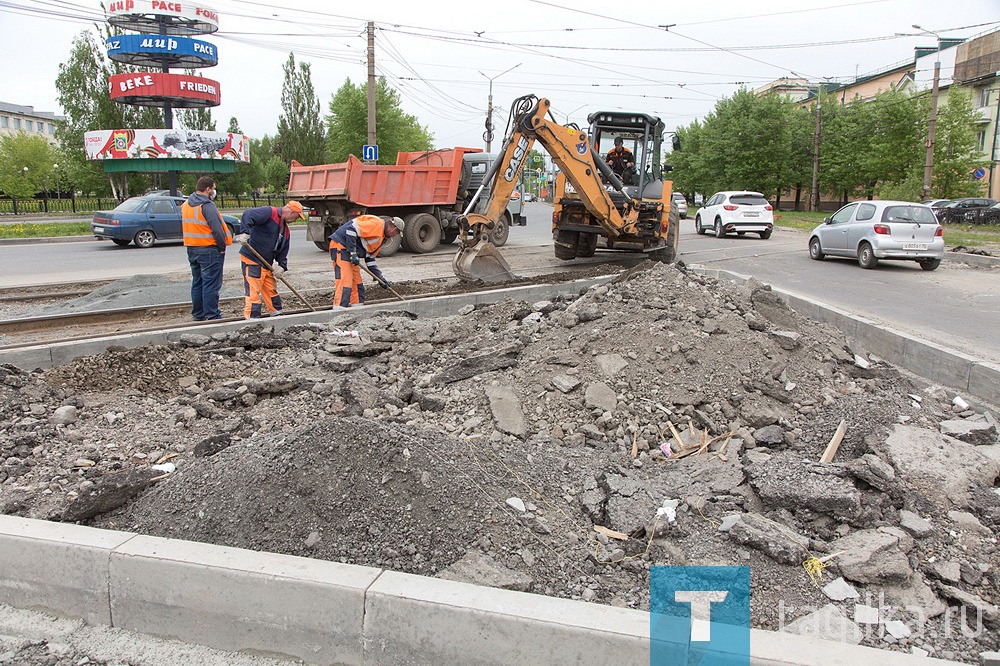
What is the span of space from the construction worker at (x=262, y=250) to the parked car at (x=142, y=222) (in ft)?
37.3

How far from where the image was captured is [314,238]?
1634cm

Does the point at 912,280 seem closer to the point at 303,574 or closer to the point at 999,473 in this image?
the point at 999,473

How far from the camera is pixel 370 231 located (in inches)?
329

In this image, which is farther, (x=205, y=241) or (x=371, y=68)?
(x=371, y=68)

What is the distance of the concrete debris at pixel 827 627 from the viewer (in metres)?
2.72

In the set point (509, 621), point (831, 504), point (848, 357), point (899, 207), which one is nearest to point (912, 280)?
point (899, 207)

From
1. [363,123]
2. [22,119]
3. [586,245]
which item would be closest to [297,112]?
[363,123]

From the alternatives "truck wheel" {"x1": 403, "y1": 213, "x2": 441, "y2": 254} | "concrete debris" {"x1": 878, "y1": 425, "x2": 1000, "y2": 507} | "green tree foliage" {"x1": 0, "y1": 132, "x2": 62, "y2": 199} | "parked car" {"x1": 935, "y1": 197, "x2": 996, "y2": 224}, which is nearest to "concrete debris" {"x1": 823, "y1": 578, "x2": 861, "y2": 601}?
"concrete debris" {"x1": 878, "y1": 425, "x2": 1000, "y2": 507}

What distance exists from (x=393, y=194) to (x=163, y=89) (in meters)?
30.5

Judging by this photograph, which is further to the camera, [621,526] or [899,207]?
[899,207]

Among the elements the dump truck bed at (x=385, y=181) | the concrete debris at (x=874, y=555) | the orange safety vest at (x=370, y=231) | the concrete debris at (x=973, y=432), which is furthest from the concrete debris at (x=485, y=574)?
the dump truck bed at (x=385, y=181)

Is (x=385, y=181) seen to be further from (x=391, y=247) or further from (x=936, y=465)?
(x=936, y=465)

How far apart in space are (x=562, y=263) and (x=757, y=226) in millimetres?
11078

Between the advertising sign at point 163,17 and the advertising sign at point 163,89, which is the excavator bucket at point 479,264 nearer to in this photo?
the advertising sign at point 163,17
